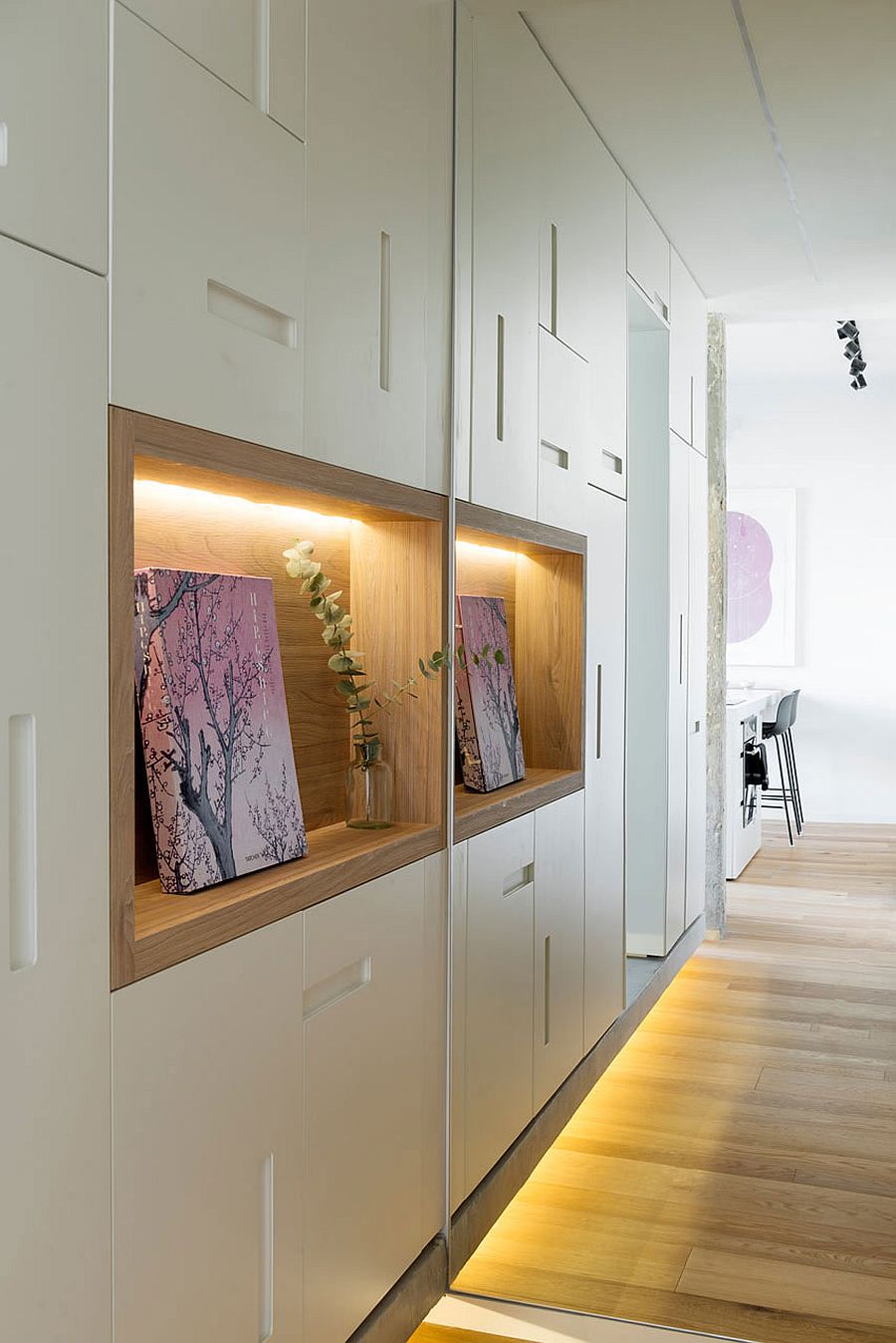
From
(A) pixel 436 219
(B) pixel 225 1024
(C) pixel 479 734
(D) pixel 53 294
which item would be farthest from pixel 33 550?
(C) pixel 479 734

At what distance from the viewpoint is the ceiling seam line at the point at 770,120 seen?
9.11 ft

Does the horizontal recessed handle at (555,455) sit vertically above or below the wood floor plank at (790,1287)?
above

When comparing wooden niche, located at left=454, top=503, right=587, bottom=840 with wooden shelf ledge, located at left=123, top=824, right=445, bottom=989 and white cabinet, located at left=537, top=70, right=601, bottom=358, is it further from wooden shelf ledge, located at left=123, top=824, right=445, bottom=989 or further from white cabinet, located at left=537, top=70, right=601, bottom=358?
wooden shelf ledge, located at left=123, top=824, right=445, bottom=989

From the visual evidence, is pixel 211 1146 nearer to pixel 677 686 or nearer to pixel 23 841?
pixel 23 841

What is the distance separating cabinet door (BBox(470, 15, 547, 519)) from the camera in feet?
8.43

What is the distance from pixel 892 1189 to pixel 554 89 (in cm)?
263

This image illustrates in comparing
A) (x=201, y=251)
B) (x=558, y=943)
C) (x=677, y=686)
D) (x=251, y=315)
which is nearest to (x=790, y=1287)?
(x=558, y=943)

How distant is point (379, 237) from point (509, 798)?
3.99ft

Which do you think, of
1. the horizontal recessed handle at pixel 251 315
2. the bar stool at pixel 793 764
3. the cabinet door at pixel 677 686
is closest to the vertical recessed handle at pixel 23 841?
the horizontal recessed handle at pixel 251 315

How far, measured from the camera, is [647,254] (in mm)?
4035

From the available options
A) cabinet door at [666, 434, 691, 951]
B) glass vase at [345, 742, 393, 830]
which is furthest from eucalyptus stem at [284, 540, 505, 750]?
cabinet door at [666, 434, 691, 951]

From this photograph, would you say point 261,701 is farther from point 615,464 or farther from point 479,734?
point 615,464

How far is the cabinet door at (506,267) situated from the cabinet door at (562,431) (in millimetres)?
71

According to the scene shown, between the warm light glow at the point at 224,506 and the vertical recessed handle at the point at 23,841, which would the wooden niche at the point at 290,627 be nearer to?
the warm light glow at the point at 224,506
